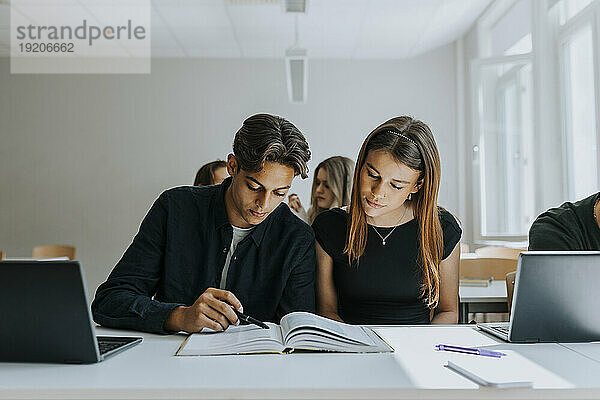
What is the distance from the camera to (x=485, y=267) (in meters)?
3.19

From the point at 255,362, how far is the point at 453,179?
554 cm

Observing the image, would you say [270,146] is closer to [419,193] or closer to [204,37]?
[419,193]

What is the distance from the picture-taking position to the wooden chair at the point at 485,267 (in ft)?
10.4

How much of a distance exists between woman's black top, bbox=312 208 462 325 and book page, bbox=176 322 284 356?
47cm

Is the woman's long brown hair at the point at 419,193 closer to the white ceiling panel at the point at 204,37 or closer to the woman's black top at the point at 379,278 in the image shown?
the woman's black top at the point at 379,278

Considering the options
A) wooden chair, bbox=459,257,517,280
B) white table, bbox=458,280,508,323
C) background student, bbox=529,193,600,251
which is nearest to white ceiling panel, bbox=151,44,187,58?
wooden chair, bbox=459,257,517,280

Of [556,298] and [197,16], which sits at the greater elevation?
[197,16]

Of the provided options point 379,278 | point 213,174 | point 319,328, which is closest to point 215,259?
point 379,278

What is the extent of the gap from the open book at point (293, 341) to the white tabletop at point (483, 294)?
1.13m

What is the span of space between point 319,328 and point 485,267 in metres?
2.12

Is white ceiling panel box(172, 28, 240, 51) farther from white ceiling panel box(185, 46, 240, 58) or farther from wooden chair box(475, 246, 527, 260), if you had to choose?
wooden chair box(475, 246, 527, 260)

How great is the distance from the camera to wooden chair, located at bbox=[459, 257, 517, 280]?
3158mm

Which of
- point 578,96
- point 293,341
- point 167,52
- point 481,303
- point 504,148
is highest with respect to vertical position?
point 167,52

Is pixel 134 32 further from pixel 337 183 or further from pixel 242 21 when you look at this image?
pixel 337 183
